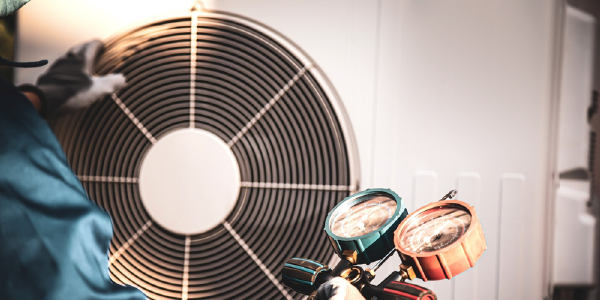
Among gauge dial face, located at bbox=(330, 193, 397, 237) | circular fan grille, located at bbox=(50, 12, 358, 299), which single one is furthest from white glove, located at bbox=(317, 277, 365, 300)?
circular fan grille, located at bbox=(50, 12, 358, 299)

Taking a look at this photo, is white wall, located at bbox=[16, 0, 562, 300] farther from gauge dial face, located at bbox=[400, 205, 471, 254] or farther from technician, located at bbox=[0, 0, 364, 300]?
technician, located at bbox=[0, 0, 364, 300]

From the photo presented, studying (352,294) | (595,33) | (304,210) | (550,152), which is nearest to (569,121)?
(550,152)

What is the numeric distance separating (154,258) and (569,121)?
1.53 meters

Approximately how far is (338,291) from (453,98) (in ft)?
2.90

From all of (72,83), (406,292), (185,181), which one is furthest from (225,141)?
(406,292)

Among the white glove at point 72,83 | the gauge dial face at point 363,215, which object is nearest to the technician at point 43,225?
the gauge dial face at point 363,215

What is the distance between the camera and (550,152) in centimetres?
129

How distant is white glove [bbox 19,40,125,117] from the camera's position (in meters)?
1.22

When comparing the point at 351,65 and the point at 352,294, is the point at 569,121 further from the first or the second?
the point at 352,294

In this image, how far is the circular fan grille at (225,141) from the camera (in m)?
1.23

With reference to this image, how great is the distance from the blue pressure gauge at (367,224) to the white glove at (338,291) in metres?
0.07

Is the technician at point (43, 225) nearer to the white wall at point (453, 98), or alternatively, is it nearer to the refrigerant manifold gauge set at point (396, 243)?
the refrigerant manifold gauge set at point (396, 243)

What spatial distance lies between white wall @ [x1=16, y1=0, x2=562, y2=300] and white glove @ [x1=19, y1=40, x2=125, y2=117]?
9cm

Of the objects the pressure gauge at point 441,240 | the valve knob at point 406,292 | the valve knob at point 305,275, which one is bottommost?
the valve knob at point 305,275
